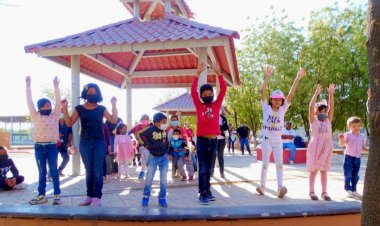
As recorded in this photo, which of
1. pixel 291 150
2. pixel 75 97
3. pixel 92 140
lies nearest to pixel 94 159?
pixel 92 140

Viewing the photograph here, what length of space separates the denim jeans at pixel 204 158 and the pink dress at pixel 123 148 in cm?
325

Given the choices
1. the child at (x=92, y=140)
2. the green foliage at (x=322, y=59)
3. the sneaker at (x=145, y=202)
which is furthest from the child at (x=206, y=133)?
the green foliage at (x=322, y=59)

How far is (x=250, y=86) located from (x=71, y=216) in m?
25.3

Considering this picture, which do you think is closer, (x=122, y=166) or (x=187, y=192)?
(x=187, y=192)

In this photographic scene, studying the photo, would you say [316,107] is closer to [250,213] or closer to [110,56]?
[250,213]

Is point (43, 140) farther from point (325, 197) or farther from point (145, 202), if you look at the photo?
point (325, 197)

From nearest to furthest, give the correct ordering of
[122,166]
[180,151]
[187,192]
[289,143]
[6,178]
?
[187,192]
[6,178]
[180,151]
[122,166]
[289,143]

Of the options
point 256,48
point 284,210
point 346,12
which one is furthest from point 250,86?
point 284,210

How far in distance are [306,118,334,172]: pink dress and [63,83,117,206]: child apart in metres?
3.11

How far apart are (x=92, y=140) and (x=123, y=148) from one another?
3198mm

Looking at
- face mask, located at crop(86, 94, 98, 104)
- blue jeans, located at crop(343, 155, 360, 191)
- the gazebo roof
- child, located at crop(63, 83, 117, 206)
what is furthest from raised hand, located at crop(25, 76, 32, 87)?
blue jeans, located at crop(343, 155, 360, 191)

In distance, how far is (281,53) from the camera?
26.5 meters

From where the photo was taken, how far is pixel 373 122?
8.88 ft

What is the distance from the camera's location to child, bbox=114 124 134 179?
830 cm
